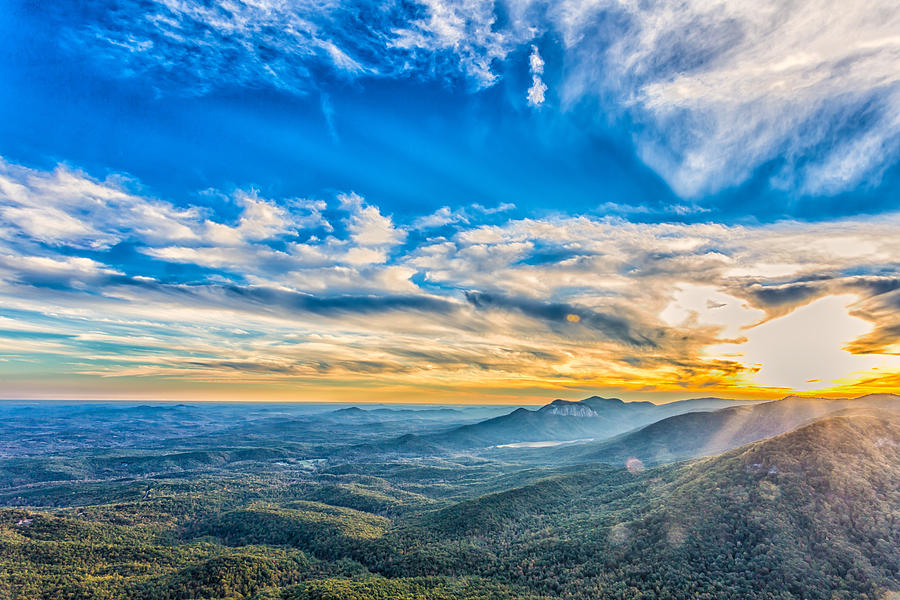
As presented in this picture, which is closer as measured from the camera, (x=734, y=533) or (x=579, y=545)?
(x=734, y=533)

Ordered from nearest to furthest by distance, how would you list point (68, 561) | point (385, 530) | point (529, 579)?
1. point (529, 579)
2. point (68, 561)
3. point (385, 530)

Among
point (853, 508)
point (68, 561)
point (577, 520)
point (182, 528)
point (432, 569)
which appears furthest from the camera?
point (182, 528)

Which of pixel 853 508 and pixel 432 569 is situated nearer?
pixel 853 508

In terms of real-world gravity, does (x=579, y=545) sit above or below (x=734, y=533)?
below

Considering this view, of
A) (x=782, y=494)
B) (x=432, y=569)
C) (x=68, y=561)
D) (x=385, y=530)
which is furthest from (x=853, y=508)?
(x=68, y=561)

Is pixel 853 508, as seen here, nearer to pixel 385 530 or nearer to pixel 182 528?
pixel 385 530

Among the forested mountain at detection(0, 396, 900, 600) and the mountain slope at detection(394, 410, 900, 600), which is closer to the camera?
the mountain slope at detection(394, 410, 900, 600)

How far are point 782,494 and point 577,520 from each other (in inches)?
2409

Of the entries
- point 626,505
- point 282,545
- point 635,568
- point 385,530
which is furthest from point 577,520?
point 282,545

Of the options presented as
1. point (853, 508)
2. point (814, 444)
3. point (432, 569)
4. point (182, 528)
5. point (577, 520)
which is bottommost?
point (182, 528)

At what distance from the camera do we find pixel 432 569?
11719 centimetres

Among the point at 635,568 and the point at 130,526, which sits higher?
the point at 635,568

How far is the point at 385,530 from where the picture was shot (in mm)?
158000

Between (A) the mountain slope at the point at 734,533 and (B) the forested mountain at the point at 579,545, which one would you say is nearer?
(A) the mountain slope at the point at 734,533
